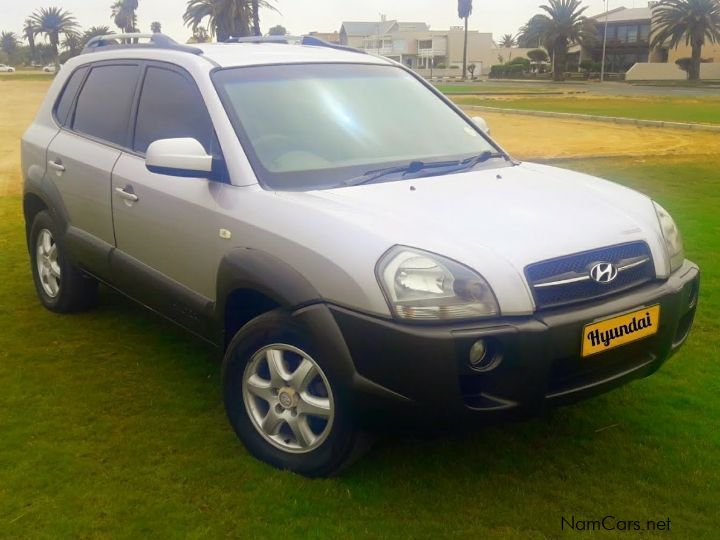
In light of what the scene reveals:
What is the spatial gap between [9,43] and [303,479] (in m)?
166

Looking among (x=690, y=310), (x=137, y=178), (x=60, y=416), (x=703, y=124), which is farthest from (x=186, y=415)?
(x=703, y=124)

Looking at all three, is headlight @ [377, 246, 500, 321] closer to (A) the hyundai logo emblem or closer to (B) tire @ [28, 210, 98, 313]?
(A) the hyundai logo emblem

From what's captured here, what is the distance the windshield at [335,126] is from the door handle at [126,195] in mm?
774

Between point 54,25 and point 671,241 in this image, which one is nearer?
point 671,241

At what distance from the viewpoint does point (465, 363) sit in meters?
2.89

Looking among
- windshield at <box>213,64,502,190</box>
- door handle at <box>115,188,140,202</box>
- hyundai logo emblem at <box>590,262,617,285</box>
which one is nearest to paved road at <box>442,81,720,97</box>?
windshield at <box>213,64,502,190</box>

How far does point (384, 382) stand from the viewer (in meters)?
3.00

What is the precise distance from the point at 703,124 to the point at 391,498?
18460 millimetres

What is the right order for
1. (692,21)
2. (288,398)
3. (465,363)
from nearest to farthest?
(465,363) → (288,398) → (692,21)

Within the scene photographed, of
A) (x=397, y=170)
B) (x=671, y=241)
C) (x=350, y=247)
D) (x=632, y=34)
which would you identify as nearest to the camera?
(x=350, y=247)

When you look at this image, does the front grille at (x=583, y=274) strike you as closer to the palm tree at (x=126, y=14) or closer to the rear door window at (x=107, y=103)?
the rear door window at (x=107, y=103)

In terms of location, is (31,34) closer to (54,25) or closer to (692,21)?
(54,25)

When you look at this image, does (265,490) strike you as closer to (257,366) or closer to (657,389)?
(257,366)

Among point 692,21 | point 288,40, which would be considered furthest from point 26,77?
point 288,40
